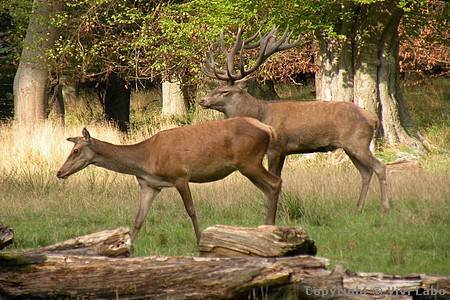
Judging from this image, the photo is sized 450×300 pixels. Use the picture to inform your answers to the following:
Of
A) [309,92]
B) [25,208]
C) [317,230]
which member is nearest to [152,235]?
[317,230]

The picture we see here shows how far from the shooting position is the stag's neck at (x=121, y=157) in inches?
390

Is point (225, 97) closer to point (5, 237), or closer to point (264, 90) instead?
point (5, 237)

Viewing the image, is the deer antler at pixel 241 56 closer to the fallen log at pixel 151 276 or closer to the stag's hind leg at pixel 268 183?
the stag's hind leg at pixel 268 183

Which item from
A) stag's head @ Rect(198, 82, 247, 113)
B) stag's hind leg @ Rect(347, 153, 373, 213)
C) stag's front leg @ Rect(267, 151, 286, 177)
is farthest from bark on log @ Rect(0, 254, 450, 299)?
stag's head @ Rect(198, 82, 247, 113)

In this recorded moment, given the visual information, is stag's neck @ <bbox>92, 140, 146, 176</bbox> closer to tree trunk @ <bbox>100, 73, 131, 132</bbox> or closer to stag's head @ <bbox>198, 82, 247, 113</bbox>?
stag's head @ <bbox>198, 82, 247, 113</bbox>

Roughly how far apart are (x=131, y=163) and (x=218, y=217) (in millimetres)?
1609

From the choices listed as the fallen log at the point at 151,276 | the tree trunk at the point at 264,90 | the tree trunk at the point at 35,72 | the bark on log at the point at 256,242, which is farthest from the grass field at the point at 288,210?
the tree trunk at the point at 264,90

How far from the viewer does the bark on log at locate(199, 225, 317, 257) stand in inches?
255

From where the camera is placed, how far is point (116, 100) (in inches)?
1070

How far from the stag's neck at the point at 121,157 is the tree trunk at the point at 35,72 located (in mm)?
12128

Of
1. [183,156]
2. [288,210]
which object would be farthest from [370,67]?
[183,156]

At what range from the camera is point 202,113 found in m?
23.0

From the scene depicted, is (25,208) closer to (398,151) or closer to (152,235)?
Result: (152,235)

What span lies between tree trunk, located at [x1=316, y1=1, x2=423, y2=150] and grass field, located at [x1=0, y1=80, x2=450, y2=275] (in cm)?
138
